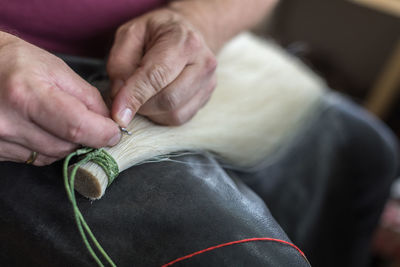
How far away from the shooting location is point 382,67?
2051 millimetres

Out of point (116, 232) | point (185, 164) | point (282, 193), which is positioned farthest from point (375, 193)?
point (116, 232)

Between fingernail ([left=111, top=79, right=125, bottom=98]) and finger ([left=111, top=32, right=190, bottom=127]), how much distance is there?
0.03 meters

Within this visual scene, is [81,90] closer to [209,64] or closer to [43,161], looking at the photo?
[43,161]

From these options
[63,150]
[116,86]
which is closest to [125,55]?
[116,86]

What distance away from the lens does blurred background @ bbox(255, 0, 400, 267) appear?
1847mm

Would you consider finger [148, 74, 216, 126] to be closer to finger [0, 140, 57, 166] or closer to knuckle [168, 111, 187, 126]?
knuckle [168, 111, 187, 126]

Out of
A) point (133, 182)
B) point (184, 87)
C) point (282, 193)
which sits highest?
point (184, 87)

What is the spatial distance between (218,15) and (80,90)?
40cm

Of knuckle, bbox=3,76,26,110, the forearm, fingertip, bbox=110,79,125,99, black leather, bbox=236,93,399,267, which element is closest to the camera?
knuckle, bbox=3,76,26,110

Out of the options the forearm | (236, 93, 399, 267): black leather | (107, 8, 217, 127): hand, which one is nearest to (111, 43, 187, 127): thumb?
(107, 8, 217, 127): hand

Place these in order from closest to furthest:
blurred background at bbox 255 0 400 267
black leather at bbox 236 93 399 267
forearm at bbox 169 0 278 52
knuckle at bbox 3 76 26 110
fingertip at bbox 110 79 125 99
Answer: knuckle at bbox 3 76 26 110
fingertip at bbox 110 79 125 99
forearm at bbox 169 0 278 52
black leather at bbox 236 93 399 267
blurred background at bbox 255 0 400 267

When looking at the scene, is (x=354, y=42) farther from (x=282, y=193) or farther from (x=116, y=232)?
(x=116, y=232)

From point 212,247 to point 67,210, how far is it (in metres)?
0.19

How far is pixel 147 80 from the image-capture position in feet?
1.65
